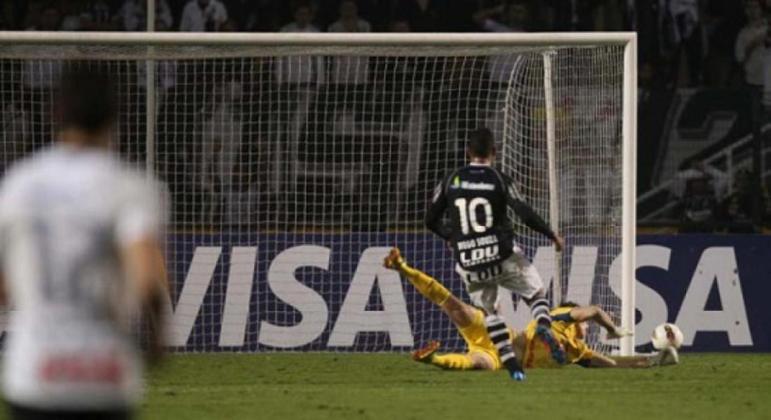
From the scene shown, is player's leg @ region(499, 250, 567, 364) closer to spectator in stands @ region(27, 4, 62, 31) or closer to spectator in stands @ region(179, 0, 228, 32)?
spectator in stands @ region(179, 0, 228, 32)

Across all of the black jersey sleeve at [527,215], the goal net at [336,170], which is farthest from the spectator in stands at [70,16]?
the black jersey sleeve at [527,215]

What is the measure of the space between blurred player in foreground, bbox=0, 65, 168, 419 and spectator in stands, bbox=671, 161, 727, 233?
11495 millimetres

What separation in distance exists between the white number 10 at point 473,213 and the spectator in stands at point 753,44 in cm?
586

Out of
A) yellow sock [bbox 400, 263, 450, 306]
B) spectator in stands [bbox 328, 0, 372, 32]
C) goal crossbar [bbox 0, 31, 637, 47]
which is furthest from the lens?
spectator in stands [bbox 328, 0, 372, 32]

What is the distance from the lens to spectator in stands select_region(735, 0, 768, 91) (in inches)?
693

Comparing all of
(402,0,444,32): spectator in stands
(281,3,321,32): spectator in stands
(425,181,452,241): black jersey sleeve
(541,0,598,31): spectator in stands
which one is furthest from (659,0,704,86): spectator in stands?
(425,181,452,241): black jersey sleeve

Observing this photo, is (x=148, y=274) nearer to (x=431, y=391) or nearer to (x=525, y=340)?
(x=431, y=391)

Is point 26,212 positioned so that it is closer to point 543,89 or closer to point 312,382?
point 312,382

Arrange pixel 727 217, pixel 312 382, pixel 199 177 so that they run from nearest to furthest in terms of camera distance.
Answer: pixel 312 382, pixel 199 177, pixel 727 217

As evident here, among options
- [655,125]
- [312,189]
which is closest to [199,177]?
[312,189]

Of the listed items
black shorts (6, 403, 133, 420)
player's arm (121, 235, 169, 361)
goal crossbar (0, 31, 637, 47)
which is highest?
goal crossbar (0, 31, 637, 47)

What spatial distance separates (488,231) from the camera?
12.4 metres

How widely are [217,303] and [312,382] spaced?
283 centimetres

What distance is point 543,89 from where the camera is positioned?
14.8 m
